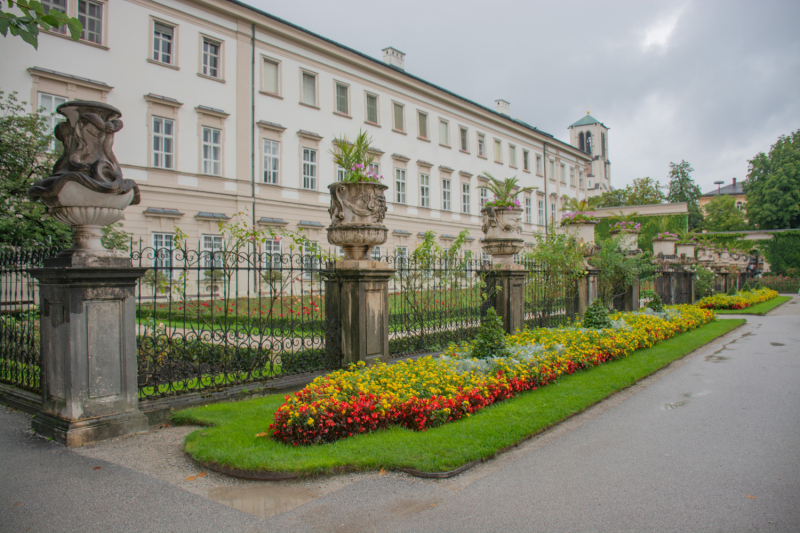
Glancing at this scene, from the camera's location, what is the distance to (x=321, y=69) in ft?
85.0

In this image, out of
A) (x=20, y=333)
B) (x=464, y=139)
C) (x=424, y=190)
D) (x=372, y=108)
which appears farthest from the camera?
(x=464, y=139)

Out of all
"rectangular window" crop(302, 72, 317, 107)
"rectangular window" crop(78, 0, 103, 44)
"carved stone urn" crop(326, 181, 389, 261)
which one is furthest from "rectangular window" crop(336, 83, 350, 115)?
"carved stone urn" crop(326, 181, 389, 261)

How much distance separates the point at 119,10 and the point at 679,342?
20774 mm

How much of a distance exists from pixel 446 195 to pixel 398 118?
6099mm

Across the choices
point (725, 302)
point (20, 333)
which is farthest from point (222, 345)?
point (725, 302)

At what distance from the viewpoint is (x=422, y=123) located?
3231 cm

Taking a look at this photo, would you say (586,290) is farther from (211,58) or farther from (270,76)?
(211,58)

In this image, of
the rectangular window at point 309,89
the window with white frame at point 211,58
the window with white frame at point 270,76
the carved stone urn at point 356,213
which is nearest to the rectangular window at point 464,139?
the rectangular window at point 309,89

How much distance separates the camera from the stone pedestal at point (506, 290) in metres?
10.3

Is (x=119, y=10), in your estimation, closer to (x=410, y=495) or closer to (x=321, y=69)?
(x=321, y=69)

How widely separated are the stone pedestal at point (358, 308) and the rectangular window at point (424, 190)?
24558 millimetres

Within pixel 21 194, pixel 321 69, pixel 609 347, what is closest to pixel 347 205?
pixel 609 347

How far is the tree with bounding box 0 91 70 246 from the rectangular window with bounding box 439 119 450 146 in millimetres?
26027

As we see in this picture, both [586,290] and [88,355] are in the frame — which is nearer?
[88,355]
